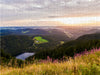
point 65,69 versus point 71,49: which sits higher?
point 65,69

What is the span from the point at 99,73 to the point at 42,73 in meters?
1.77

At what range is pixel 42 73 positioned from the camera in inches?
122

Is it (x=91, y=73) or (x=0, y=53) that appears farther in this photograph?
(x=0, y=53)

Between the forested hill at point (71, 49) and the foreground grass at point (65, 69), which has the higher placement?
the foreground grass at point (65, 69)

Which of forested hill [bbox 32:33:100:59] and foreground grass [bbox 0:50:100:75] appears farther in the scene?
forested hill [bbox 32:33:100:59]

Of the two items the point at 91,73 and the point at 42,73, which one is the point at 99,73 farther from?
the point at 42,73

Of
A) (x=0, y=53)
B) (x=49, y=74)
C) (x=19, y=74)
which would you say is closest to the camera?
(x=49, y=74)

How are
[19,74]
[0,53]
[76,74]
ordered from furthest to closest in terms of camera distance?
1. [0,53]
2. [19,74]
3. [76,74]

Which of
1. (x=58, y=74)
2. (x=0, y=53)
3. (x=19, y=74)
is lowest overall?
(x=0, y=53)

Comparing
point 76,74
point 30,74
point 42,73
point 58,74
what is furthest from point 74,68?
point 30,74

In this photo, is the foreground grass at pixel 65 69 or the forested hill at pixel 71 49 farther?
the forested hill at pixel 71 49

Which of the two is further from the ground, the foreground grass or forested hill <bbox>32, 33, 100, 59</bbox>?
the foreground grass

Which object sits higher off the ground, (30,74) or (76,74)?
(76,74)

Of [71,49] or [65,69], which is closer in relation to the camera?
[65,69]
